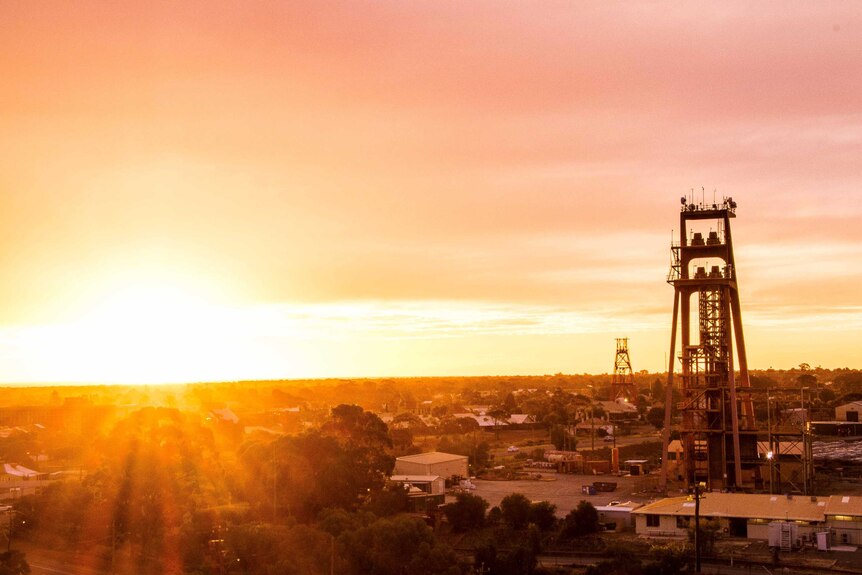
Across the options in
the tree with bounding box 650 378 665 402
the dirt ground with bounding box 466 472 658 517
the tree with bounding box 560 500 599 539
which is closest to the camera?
the tree with bounding box 560 500 599 539

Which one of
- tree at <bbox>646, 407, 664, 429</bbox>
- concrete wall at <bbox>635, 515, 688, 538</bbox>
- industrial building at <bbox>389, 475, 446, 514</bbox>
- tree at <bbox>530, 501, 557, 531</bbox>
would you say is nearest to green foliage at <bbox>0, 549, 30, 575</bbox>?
industrial building at <bbox>389, 475, 446, 514</bbox>

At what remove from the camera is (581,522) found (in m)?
40.0

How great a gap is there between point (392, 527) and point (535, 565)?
4.91 meters

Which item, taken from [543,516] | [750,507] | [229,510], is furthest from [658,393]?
[229,510]

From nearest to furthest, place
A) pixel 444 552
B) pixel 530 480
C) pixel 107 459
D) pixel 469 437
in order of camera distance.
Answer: pixel 444 552
pixel 107 459
pixel 530 480
pixel 469 437

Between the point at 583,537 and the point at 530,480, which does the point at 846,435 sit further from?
the point at 583,537

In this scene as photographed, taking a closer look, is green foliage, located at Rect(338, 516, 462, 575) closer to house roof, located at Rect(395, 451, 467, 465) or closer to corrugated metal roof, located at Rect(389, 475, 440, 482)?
corrugated metal roof, located at Rect(389, 475, 440, 482)

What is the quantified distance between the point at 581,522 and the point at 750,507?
22.2 feet

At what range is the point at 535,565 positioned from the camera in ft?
107

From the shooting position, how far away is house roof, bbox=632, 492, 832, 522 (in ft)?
→ 126

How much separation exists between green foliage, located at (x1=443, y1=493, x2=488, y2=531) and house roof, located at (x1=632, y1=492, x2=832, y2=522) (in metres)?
6.56

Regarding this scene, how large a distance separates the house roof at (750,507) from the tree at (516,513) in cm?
449

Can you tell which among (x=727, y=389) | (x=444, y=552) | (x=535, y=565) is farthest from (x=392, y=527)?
(x=727, y=389)

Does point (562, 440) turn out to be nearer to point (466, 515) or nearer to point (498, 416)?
point (498, 416)
